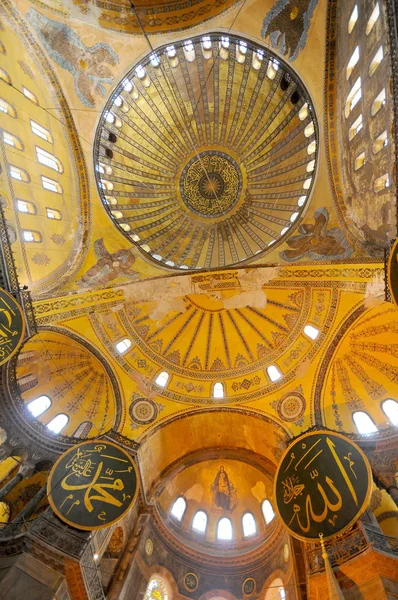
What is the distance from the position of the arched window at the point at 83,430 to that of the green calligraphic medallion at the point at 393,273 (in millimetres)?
9784

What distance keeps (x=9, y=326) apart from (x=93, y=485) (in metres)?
4.39

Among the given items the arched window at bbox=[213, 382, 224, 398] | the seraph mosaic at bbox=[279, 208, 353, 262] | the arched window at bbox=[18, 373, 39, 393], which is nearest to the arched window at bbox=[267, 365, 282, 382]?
the arched window at bbox=[213, 382, 224, 398]

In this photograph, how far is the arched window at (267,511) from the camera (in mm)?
11914

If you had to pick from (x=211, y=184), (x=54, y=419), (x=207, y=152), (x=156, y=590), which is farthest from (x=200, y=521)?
(x=207, y=152)

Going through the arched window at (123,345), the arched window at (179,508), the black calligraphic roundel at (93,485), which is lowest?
the black calligraphic roundel at (93,485)

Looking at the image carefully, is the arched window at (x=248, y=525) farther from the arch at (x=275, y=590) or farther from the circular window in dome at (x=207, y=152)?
the circular window in dome at (x=207, y=152)

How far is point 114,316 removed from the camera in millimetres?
12453

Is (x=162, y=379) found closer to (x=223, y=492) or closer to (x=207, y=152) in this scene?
(x=223, y=492)

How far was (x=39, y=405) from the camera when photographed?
11.5 metres

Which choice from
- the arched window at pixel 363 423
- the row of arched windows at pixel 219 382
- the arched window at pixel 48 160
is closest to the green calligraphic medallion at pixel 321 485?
the arched window at pixel 363 423

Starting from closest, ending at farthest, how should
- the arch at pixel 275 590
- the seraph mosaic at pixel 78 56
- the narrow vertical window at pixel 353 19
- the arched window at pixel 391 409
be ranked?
1. the narrow vertical window at pixel 353 19
2. the arch at pixel 275 590
3. the arched window at pixel 391 409
4. the seraph mosaic at pixel 78 56

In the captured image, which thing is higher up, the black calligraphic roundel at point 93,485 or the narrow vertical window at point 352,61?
the narrow vertical window at point 352,61

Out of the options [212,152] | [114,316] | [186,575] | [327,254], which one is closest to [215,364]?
[114,316]

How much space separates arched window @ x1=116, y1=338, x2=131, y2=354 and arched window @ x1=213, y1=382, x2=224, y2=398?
3469mm
